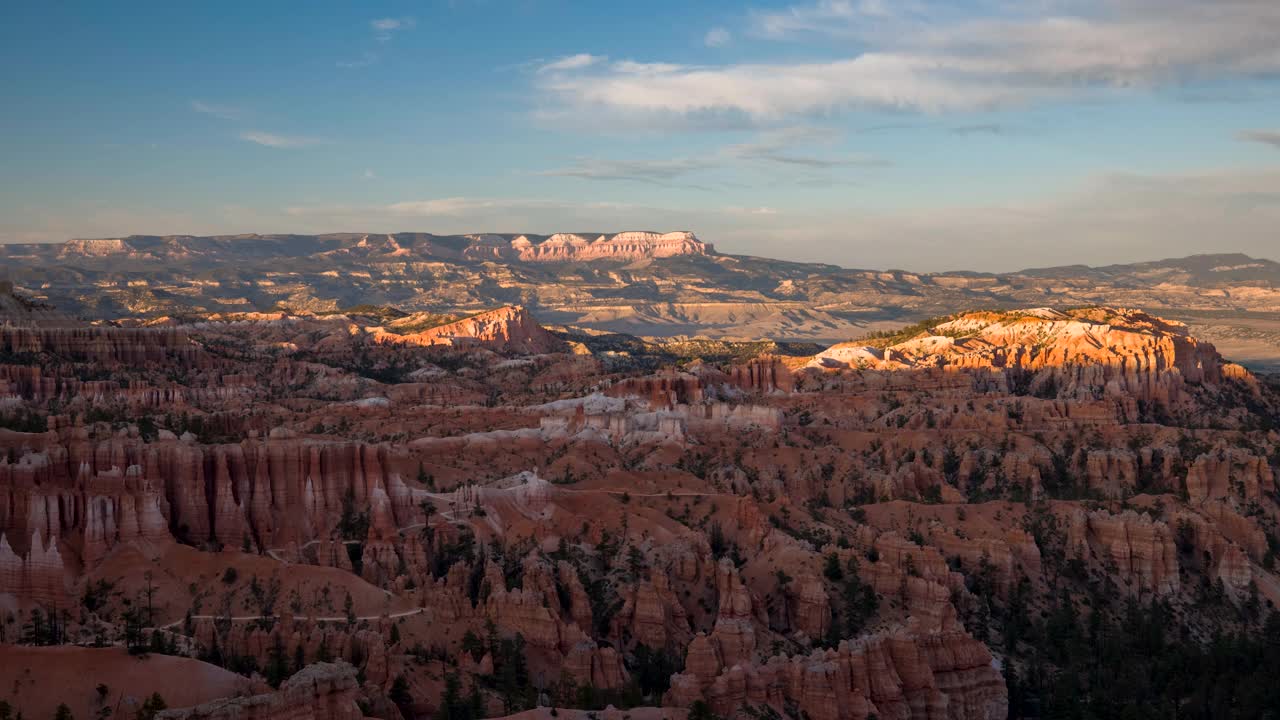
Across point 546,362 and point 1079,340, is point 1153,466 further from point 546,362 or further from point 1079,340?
point 546,362

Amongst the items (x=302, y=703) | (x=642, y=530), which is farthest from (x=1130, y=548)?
(x=302, y=703)

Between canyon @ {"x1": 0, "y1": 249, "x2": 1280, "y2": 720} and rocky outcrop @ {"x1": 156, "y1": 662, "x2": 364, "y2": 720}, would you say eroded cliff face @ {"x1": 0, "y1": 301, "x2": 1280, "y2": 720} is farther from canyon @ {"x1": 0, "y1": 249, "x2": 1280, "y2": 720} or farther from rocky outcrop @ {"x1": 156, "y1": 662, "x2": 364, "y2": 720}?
canyon @ {"x1": 0, "y1": 249, "x2": 1280, "y2": 720}

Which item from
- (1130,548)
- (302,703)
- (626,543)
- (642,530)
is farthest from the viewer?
(1130,548)

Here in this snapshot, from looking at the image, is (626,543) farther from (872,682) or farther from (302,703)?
(302,703)

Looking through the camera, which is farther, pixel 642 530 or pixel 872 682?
pixel 642 530

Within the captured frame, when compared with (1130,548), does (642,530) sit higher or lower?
higher

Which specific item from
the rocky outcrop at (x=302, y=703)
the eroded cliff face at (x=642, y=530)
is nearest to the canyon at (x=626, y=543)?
the rocky outcrop at (x=302, y=703)

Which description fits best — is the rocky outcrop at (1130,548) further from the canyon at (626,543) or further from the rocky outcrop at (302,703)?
the rocky outcrop at (302,703)

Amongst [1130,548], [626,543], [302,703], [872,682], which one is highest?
[302,703]
